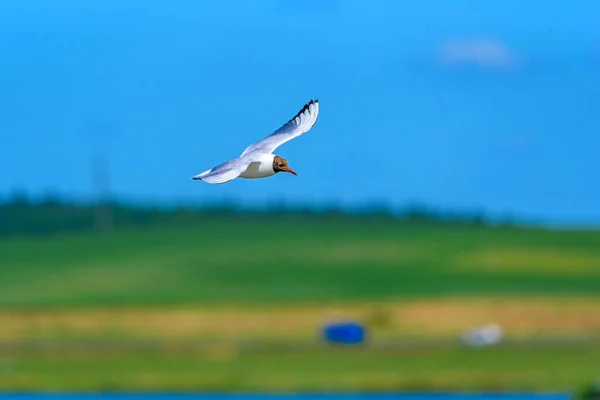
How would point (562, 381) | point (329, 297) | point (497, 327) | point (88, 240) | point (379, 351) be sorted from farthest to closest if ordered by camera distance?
1. point (88, 240)
2. point (329, 297)
3. point (497, 327)
4. point (379, 351)
5. point (562, 381)

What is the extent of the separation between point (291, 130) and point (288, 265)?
7493 centimetres

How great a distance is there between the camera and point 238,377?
51906 mm

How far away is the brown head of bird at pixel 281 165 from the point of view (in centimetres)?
837

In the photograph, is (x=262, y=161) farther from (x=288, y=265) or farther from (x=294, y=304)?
(x=288, y=265)

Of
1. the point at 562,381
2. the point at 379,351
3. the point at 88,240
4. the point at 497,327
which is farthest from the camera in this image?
the point at 88,240

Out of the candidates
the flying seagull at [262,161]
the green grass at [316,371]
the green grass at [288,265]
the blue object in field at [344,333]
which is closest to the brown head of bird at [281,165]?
the flying seagull at [262,161]

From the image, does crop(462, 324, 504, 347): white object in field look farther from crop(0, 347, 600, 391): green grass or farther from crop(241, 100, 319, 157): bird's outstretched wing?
crop(241, 100, 319, 157): bird's outstretched wing

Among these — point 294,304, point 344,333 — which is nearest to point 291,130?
point 344,333

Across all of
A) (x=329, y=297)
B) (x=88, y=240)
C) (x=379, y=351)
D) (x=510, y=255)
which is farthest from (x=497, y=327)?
(x=88, y=240)

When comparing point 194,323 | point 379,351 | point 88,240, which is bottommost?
point 379,351

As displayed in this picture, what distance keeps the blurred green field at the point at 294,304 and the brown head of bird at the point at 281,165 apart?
40934mm

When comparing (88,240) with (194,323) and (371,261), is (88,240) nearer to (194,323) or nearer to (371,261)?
(371,261)

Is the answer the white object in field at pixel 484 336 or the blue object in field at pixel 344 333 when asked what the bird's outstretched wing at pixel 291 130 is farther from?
the blue object in field at pixel 344 333

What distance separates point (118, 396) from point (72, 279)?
3271 centimetres
